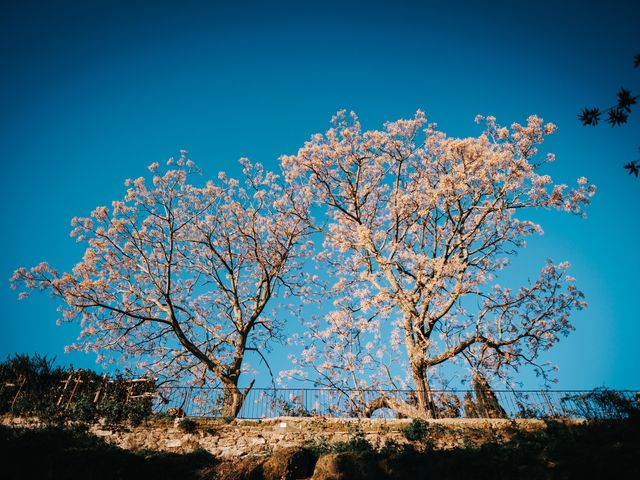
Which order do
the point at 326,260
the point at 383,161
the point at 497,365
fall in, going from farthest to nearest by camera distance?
1. the point at 326,260
2. the point at 383,161
3. the point at 497,365

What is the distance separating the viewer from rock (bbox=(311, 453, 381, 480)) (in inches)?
312

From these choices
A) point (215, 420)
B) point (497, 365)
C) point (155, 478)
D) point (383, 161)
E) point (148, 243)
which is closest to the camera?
point (155, 478)

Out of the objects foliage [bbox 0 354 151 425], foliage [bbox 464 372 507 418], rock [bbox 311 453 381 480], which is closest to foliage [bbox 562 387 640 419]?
foliage [bbox 464 372 507 418]

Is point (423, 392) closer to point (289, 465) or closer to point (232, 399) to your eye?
point (289, 465)

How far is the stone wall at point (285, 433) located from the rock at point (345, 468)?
6.03 feet

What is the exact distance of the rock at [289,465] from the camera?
8320 mm

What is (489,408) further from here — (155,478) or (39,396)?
(39,396)

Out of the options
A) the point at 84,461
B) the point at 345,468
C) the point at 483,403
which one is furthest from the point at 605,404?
the point at 84,461

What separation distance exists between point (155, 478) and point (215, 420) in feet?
10.8

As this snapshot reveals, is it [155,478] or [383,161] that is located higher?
[383,161]

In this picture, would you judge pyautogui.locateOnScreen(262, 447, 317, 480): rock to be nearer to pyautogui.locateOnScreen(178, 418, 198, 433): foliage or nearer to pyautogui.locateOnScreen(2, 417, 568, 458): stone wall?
pyautogui.locateOnScreen(2, 417, 568, 458): stone wall

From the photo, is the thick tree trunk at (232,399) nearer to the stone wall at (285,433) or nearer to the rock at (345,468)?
the stone wall at (285,433)

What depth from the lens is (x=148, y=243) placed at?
55.2 ft

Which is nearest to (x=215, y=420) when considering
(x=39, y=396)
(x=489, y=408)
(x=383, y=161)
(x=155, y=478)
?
(x=155, y=478)
